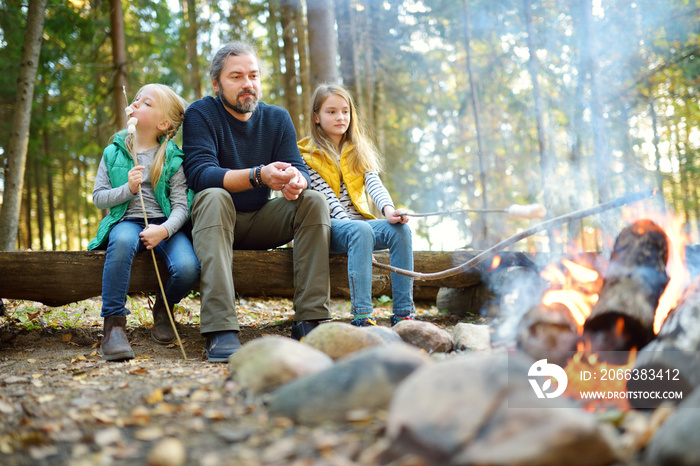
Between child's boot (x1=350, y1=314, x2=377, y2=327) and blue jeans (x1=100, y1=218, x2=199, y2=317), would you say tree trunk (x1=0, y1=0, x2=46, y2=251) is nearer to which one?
blue jeans (x1=100, y1=218, x2=199, y2=317)

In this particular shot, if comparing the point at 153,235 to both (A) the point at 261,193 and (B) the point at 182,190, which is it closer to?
(B) the point at 182,190

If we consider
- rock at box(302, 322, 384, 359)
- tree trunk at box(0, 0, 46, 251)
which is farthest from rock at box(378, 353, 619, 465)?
tree trunk at box(0, 0, 46, 251)

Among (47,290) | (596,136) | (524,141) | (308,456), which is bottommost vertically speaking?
(308,456)

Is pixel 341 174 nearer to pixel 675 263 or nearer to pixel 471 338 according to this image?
pixel 471 338

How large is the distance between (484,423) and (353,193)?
2754 millimetres

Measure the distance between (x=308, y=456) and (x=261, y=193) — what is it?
242 cm

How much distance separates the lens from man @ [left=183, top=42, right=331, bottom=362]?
121 inches

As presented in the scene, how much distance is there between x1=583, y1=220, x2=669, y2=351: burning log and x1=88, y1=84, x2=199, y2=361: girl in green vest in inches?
93.1

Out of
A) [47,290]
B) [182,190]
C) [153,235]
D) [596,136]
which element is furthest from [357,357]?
[596,136]

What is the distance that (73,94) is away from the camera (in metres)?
11.2

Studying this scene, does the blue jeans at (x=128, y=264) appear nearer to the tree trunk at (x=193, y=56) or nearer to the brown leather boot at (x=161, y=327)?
the brown leather boot at (x=161, y=327)

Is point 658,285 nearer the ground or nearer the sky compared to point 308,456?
nearer the sky

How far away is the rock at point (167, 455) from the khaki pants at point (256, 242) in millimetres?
1586

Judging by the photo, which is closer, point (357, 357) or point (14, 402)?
point (357, 357)
